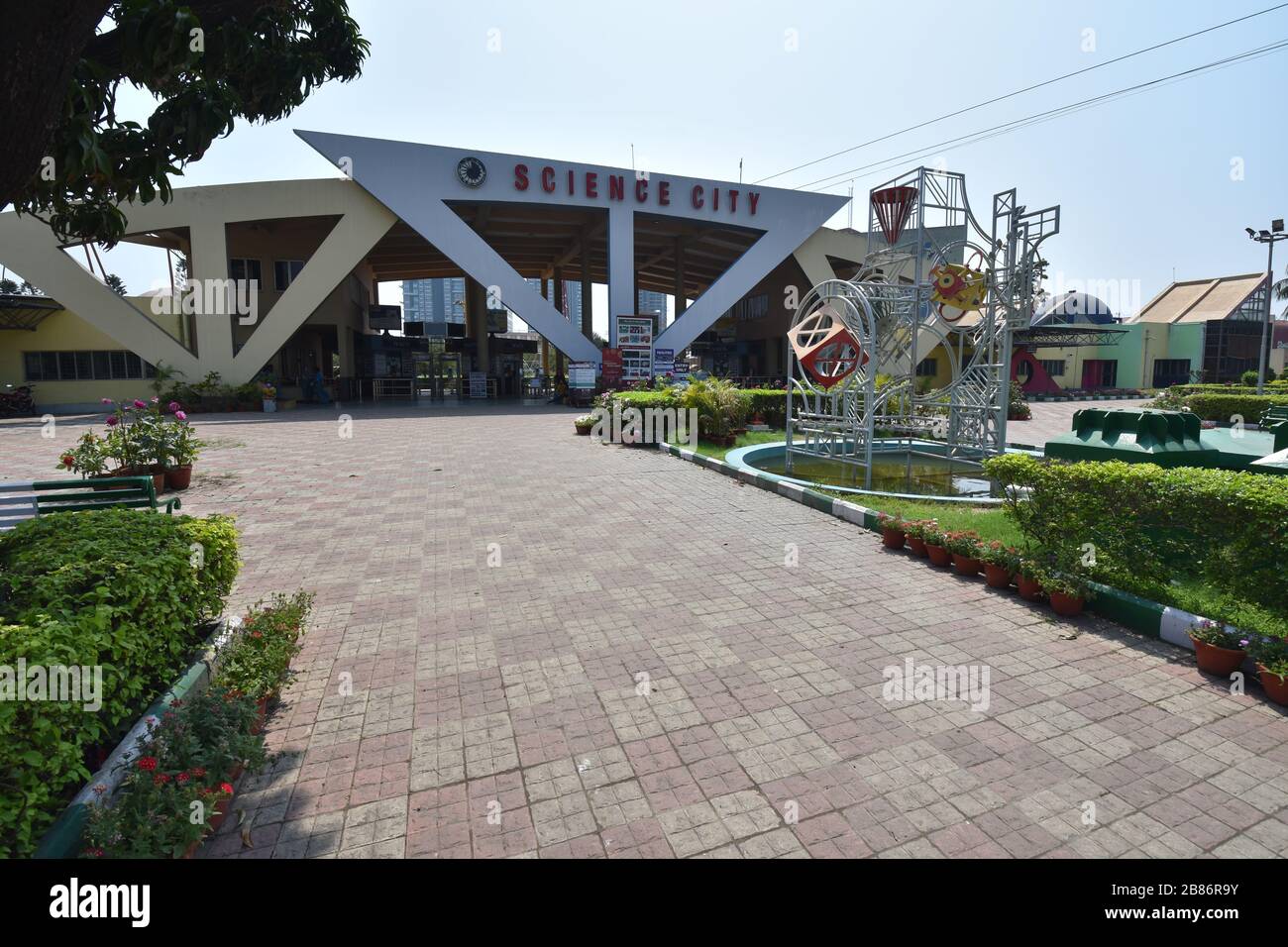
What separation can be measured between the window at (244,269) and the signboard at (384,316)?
7.23 metres

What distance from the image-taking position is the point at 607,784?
10.9 ft

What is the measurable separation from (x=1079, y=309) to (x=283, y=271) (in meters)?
45.4

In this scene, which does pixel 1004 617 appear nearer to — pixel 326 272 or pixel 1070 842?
pixel 1070 842

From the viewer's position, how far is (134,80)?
4461 mm

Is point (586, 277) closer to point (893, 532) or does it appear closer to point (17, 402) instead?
point (17, 402)

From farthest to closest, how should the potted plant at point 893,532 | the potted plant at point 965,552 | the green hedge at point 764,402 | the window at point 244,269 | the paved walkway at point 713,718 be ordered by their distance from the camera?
the window at point 244,269 → the green hedge at point 764,402 → the potted plant at point 893,532 → the potted plant at point 965,552 → the paved walkway at point 713,718

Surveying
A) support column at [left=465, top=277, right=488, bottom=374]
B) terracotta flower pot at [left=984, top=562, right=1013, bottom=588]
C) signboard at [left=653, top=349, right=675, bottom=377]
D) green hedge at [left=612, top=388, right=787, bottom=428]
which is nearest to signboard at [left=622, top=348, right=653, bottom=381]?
signboard at [left=653, top=349, right=675, bottom=377]

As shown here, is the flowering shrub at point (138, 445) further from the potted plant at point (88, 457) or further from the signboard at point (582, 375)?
the signboard at point (582, 375)

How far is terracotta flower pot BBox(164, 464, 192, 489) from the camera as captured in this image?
10.8 meters

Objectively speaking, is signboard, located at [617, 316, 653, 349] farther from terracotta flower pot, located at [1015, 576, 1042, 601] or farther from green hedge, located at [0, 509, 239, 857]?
green hedge, located at [0, 509, 239, 857]

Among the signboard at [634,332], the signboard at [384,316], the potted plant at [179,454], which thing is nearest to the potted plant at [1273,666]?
the potted plant at [179,454]

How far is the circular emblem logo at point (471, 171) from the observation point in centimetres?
2775

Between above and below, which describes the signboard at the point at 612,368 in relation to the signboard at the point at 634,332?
below
